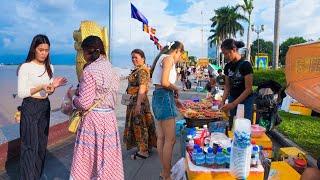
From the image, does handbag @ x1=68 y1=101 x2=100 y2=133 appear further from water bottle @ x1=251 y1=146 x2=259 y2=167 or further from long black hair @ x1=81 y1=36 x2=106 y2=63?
water bottle @ x1=251 y1=146 x2=259 y2=167

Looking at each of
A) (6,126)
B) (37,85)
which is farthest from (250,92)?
(6,126)

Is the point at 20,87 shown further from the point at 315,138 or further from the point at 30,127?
the point at 315,138

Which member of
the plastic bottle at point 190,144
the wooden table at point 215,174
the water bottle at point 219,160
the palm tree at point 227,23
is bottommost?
the wooden table at point 215,174

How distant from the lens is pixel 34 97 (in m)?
4.59

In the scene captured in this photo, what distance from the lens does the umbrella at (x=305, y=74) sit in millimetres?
3828

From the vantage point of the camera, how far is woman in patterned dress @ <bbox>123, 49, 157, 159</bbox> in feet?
20.2

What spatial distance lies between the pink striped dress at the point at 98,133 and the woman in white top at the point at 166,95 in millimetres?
918

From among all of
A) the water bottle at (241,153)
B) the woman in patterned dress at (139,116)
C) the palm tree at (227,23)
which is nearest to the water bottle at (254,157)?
the water bottle at (241,153)

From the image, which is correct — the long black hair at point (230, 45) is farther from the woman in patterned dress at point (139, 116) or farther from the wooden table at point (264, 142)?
the woman in patterned dress at point (139, 116)

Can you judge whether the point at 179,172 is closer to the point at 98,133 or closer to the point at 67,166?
the point at 98,133

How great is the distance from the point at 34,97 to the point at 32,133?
436mm

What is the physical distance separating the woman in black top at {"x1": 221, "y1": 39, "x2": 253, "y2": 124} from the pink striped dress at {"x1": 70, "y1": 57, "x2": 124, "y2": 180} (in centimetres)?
199

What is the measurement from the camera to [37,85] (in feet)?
15.0

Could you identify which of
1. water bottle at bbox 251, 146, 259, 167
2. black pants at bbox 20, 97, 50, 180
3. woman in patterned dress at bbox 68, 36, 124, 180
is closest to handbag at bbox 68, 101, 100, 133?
woman in patterned dress at bbox 68, 36, 124, 180
